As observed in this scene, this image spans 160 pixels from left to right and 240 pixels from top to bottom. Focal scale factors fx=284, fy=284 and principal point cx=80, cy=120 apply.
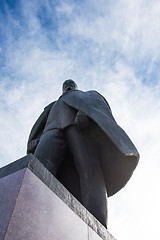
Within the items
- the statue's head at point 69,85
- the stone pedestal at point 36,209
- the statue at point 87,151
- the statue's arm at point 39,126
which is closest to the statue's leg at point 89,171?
the statue at point 87,151

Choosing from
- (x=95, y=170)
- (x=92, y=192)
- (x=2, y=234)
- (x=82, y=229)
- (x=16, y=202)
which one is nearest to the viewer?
(x=2, y=234)

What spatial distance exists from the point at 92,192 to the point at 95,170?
13.8 inches

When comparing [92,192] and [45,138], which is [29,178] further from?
[45,138]

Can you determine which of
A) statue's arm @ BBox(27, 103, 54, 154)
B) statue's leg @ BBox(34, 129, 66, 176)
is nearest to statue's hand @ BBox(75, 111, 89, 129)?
statue's leg @ BBox(34, 129, 66, 176)

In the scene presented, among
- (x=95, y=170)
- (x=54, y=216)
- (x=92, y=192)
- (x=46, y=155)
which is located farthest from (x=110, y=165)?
(x=54, y=216)

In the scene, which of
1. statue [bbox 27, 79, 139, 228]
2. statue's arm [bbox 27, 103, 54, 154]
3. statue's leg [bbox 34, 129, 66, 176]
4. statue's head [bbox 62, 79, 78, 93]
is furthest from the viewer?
statue's head [bbox 62, 79, 78, 93]

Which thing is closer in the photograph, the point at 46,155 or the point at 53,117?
the point at 46,155

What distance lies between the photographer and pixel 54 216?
2035 mm

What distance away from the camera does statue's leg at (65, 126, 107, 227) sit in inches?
125

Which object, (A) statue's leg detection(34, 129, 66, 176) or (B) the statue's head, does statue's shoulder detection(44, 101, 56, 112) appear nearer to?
(B) the statue's head

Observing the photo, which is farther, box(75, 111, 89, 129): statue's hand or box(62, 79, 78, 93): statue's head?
box(62, 79, 78, 93): statue's head

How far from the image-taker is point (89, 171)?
3529 mm

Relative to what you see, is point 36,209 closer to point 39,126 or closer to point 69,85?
point 39,126

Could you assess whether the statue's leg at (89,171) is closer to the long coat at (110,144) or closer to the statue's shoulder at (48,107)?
the long coat at (110,144)
